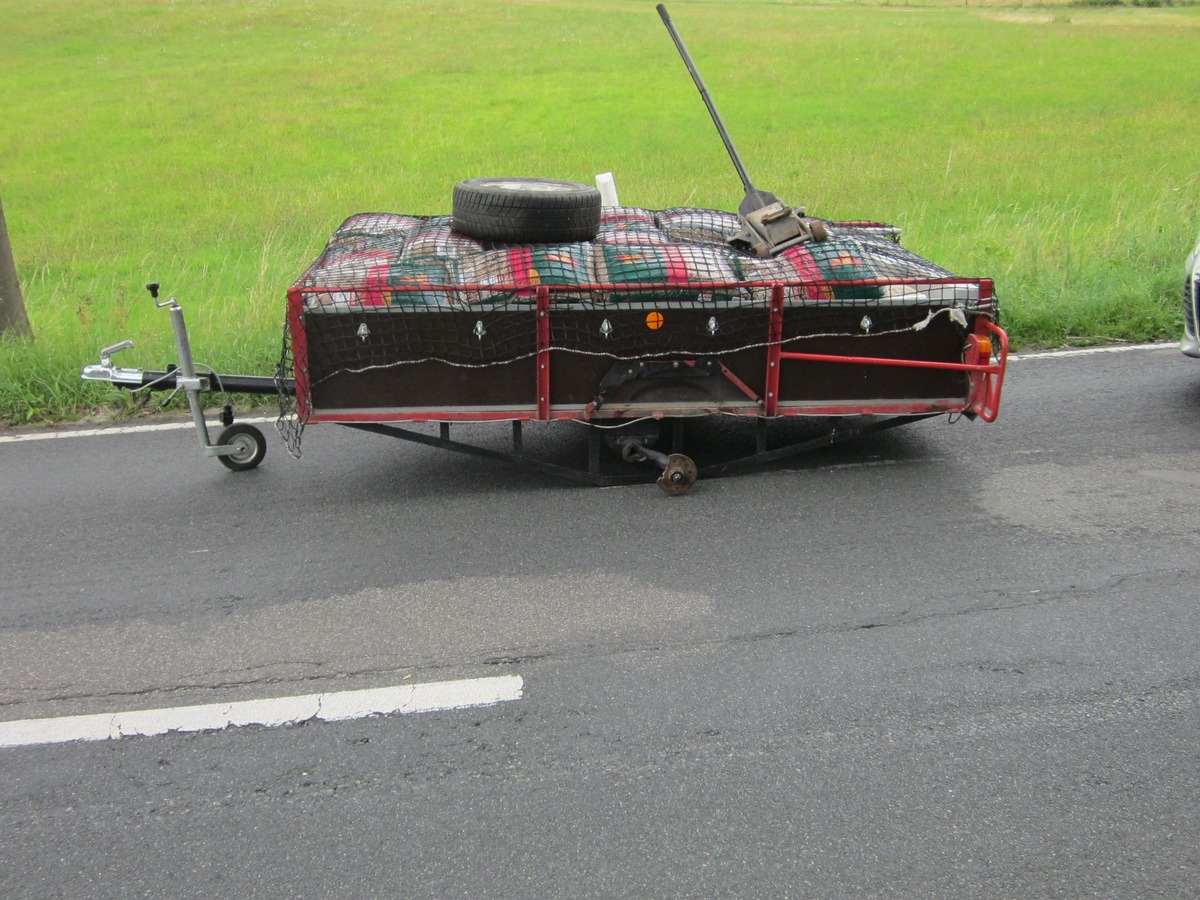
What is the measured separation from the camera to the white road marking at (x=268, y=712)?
3.87 m

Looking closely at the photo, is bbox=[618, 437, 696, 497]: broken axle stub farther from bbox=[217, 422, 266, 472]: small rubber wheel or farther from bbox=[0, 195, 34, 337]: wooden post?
bbox=[0, 195, 34, 337]: wooden post

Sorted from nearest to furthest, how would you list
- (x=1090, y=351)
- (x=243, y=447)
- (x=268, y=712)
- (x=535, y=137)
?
(x=268, y=712)
(x=243, y=447)
(x=1090, y=351)
(x=535, y=137)

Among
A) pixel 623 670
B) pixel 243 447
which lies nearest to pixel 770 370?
pixel 623 670

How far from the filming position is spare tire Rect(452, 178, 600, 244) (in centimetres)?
598

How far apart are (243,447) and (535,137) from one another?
15908 mm

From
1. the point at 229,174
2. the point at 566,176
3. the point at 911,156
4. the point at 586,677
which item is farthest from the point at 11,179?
the point at 586,677

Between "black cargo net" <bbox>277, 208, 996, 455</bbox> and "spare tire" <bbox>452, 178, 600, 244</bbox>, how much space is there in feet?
0.37

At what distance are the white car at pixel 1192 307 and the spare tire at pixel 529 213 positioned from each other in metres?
4.06

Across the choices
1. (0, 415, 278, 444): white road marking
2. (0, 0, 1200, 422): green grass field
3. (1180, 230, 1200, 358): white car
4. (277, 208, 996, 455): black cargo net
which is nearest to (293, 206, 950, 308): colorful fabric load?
(277, 208, 996, 455): black cargo net

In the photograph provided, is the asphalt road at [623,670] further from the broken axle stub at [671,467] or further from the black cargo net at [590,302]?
the black cargo net at [590,302]

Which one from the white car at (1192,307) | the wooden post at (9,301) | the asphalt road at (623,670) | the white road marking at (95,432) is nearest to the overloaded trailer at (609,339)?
the asphalt road at (623,670)

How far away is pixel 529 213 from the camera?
5984 mm

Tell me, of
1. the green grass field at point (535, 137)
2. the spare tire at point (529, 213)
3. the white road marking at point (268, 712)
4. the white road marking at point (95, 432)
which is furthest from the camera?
the green grass field at point (535, 137)

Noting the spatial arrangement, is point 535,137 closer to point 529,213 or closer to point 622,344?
point 529,213
